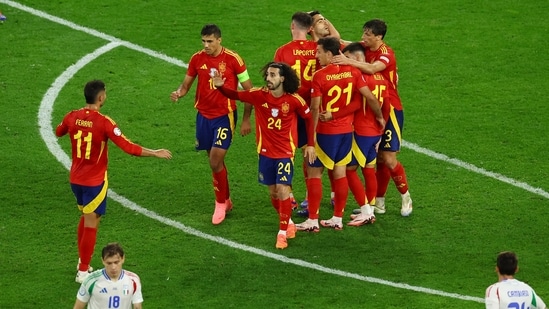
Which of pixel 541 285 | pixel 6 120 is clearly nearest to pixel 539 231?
pixel 541 285

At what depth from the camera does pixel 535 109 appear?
17312 millimetres

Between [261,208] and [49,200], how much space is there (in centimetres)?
249

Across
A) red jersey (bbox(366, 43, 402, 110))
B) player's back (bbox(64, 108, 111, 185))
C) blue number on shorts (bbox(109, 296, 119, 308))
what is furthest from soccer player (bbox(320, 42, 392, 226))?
blue number on shorts (bbox(109, 296, 119, 308))

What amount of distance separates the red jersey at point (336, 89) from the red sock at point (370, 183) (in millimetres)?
721

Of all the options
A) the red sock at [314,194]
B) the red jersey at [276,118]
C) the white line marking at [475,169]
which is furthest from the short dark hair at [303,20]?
the white line marking at [475,169]

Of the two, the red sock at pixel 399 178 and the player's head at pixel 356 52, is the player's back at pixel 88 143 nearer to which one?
the player's head at pixel 356 52

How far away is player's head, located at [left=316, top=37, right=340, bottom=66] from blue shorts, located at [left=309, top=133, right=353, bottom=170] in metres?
0.83

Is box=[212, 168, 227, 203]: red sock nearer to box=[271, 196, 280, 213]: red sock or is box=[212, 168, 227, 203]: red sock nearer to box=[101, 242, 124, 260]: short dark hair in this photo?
box=[271, 196, 280, 213]: red sock

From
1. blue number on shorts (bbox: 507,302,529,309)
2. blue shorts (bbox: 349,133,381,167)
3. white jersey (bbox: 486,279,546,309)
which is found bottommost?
blue shorts (bbox: 349,133,381,167)

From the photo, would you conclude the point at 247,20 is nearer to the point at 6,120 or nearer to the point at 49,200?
the point at 6,120

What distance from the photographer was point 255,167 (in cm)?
1590

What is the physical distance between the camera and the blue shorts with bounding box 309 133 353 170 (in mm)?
13867

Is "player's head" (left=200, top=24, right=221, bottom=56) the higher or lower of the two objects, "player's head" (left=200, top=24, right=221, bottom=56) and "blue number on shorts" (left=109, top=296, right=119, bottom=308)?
the higher

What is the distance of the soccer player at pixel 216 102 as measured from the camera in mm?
14039
